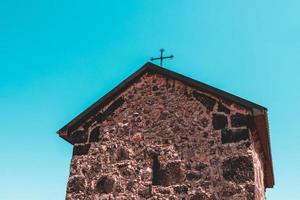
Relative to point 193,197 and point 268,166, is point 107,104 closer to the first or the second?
point 193,197

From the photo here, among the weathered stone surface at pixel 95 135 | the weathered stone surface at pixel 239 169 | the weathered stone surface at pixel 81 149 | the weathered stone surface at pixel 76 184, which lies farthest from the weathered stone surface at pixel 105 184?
the weathered stone surface at pixel 239 169

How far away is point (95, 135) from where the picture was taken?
7758 mm

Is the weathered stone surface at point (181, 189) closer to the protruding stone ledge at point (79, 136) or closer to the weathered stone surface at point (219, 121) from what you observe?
the weathered stone surface at point (219, 121)

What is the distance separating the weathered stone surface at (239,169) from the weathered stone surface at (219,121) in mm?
650

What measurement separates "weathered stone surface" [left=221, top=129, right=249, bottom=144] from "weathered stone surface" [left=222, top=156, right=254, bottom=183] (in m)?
0.34

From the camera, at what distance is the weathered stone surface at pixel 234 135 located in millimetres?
6566

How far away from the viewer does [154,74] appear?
7902 millimetres

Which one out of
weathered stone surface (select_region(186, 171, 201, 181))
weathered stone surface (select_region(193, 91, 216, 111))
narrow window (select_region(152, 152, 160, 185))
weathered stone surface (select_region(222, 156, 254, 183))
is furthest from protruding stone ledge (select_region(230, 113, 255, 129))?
narrow window (select_region(152, 152, 160, 185))

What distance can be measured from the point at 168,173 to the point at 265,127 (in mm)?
1933

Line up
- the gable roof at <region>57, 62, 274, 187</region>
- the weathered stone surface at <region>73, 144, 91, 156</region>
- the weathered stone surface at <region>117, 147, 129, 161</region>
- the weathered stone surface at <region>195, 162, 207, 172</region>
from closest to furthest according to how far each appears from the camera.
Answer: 1. the weathered stone surface at <region>195, 162, 207, 172</region>
2. the gable roof at <region>57, 62, 274, 187</region>
3. the weathered stone surface at <region>117, 147, 129, 161</region>
4. the weathered stone surface at <region>73, 144, 91, 156</region>

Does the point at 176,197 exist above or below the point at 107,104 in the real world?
below

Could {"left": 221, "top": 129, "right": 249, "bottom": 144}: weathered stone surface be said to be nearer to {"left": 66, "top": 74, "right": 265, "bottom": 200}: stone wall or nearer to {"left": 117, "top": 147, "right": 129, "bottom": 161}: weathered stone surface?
{"left": 66, "top": 74, "right": 265, "bottom": 200}: stone wall

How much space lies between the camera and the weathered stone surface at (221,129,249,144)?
657 cm

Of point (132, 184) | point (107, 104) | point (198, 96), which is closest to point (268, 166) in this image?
point (198, 96)
